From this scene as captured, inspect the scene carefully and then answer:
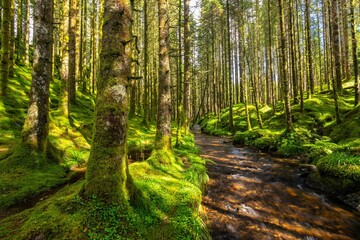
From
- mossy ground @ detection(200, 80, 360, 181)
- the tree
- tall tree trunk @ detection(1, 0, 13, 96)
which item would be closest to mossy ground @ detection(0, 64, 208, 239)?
tall tree trunk @ detection(1, 0, 13, 96)

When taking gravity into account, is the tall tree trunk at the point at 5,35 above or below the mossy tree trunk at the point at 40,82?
above

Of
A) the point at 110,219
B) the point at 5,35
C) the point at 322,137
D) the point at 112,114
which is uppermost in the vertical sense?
the point at 5,35

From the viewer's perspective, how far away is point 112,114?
3.45m

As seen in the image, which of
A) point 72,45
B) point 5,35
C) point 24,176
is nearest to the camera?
point 24,176

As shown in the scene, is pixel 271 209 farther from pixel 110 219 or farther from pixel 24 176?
pixel 24 176

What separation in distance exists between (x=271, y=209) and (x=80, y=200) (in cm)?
534

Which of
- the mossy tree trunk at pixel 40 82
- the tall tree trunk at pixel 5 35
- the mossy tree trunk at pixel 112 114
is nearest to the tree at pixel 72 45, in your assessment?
the tall tree trunk at pixel 5 35

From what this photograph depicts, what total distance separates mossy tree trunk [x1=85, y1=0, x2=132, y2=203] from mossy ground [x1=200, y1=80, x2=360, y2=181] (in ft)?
24.7

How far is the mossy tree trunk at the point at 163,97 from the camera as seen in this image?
7395 millimetres

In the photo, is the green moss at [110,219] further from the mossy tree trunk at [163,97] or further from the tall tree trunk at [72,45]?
the tall tree trunk at [72,45]

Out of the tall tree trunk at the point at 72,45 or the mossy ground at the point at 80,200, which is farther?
the tall tree trunk at the point at 72,45

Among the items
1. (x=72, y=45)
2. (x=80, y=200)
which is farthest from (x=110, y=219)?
(x=72, y=45)

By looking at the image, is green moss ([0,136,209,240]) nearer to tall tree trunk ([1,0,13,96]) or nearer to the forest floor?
the forest floor

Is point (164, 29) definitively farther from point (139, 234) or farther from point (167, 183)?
point (139, 234)
